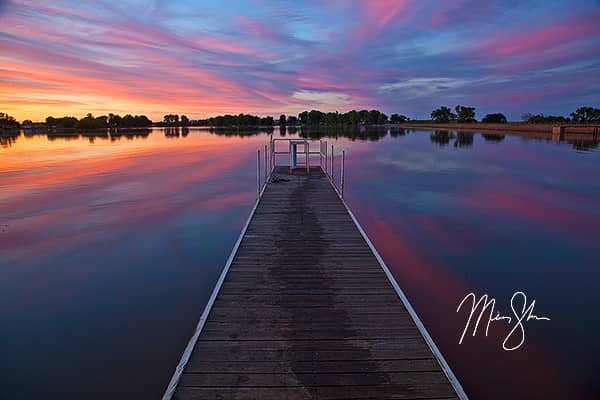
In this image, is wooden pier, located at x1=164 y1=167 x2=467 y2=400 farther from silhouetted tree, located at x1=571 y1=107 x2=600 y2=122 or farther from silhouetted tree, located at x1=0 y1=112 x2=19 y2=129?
silhouetted tree, located at x1=0 y1=112 x2=19 y2=129

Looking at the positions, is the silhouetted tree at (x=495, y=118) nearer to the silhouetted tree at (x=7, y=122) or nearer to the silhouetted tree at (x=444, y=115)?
the silhouetted tree at (x=444, y=115)

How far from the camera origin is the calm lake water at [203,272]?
17.8ft

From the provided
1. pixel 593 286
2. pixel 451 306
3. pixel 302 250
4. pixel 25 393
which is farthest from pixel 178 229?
pixel 593 286

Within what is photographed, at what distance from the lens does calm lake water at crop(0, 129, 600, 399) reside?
542cm

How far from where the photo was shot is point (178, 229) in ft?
41.1

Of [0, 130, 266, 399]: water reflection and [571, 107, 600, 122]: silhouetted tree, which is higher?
[571, 107, 600, 122]: silhouetted tree

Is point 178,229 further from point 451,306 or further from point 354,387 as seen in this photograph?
point 354,387

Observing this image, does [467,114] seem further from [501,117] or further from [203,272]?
[203,272]

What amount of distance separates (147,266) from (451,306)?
25.4ft

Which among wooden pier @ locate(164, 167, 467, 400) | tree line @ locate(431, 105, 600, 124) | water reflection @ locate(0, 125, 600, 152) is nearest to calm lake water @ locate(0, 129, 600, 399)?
wooden pier @ locate(164, 167, 467, 400)
